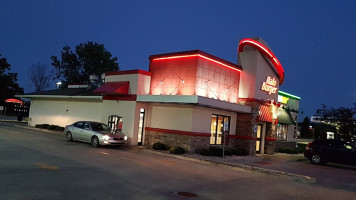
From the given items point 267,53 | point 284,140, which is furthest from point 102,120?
point 284,140

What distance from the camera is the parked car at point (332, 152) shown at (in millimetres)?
18719

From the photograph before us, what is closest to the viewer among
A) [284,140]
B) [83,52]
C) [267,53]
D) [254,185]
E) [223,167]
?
[254,185]

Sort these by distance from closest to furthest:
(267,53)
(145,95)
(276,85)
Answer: (145,95), (267,53), (276,85)

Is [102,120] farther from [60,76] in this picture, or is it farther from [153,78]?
[60,76]

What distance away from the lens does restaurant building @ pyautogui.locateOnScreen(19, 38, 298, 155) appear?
63.5ft

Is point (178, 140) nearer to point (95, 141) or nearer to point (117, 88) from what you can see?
point (95, 141)

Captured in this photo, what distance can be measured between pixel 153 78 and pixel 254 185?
1226 centimetres

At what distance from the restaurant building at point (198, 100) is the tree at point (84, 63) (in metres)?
30.3

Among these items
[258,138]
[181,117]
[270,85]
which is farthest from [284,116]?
[181,117]

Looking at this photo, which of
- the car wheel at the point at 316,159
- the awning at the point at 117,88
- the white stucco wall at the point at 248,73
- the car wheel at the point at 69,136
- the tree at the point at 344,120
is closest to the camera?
the car wheel at the point at 316,159

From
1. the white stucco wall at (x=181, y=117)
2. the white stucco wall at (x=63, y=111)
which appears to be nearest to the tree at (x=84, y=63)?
the white stucco wall at (x=63, y=111)

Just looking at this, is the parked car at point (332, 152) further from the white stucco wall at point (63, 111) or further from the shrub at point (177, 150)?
the white stucco wall at point (63, 111)

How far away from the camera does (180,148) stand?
18.4m

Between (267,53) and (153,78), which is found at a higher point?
(267,53)
